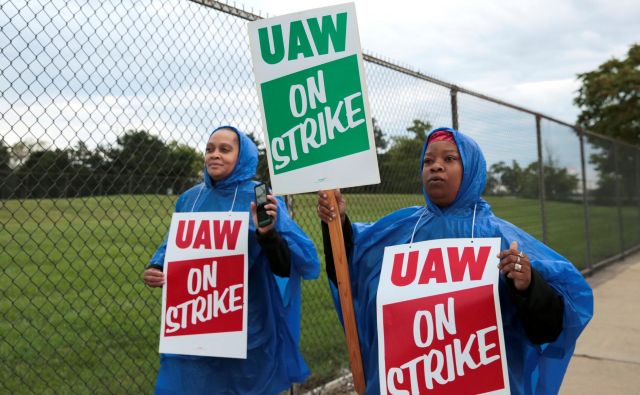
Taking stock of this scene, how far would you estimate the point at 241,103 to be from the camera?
3873 millimetres

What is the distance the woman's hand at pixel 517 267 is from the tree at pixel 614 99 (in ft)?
107

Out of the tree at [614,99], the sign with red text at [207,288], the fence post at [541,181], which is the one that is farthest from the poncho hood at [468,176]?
the tree at [614,99]

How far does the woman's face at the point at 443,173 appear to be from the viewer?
244 cm

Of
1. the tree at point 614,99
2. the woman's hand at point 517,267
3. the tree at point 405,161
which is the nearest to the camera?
the woman's hand at point 517,267

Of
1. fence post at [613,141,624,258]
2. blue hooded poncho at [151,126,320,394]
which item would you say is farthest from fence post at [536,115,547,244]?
blue hooded poncho at [151,126,320,394]

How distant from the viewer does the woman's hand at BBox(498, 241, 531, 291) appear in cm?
205

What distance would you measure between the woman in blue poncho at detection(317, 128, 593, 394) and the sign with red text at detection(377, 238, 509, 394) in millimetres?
95

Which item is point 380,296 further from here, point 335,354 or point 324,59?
point 335,354

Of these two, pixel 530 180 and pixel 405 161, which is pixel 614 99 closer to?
pixel 530 180

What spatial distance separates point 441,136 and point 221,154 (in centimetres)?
103

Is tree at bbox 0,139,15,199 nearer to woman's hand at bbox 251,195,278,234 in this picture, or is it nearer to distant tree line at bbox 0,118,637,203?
distant tree line at bbox 0,118,637,203

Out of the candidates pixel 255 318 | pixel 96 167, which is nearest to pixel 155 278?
pixel 255 318

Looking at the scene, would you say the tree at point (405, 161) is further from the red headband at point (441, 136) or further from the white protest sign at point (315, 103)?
the white protest sign at point (315, 103)

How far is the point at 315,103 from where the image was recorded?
2365 mm
